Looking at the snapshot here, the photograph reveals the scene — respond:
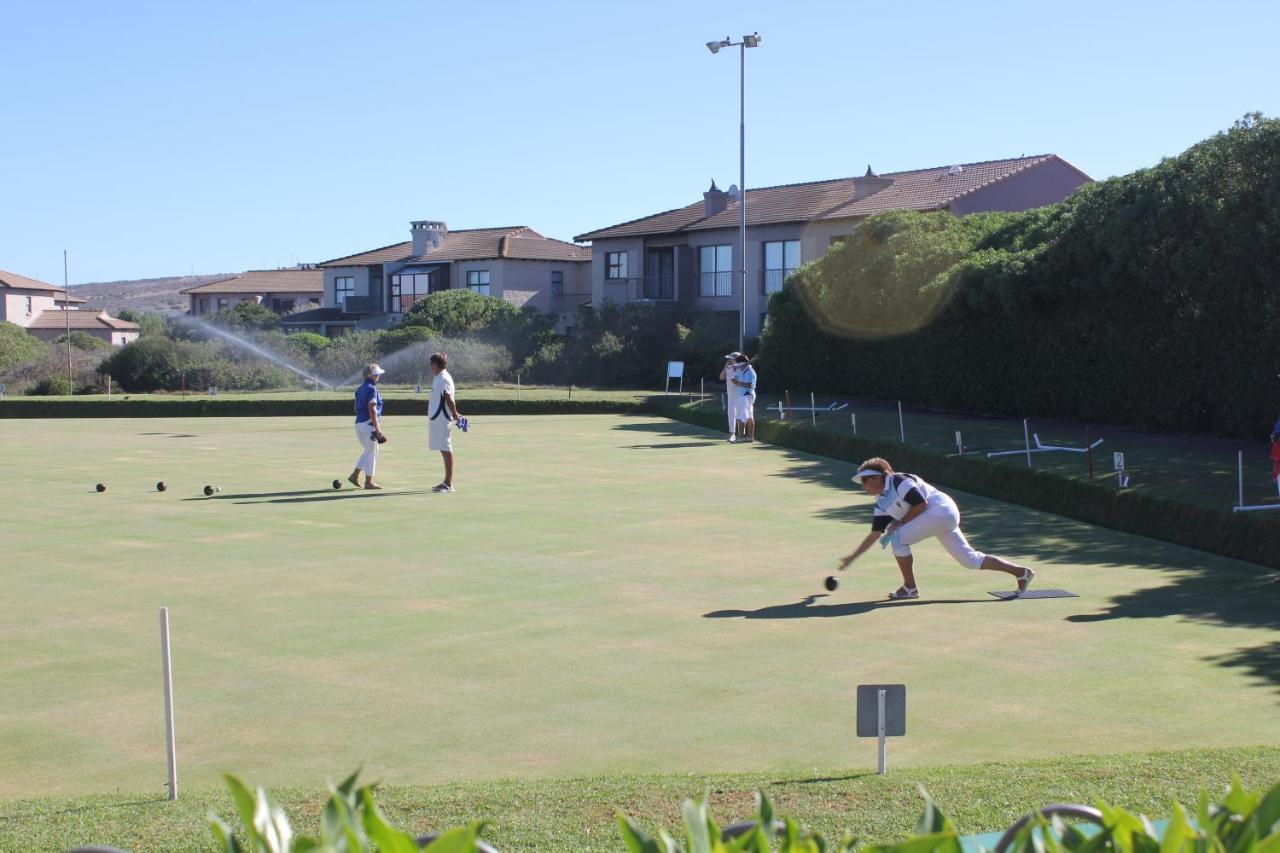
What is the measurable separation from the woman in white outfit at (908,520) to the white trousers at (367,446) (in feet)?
31.5

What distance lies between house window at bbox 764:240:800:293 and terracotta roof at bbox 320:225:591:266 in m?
18.9

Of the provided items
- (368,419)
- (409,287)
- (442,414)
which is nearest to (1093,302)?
(442,414)

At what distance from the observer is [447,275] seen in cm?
7338

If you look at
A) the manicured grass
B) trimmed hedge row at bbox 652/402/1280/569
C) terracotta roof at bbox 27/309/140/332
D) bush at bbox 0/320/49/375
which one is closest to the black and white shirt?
trimmed hedge row at bbox 652/402/1280/569

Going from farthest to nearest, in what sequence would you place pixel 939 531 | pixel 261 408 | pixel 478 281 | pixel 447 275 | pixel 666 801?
pixel 447 275, pixel 478 281, pixel 261 408, pixel 939 531, pixel 666 801

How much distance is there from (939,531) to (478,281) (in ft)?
201

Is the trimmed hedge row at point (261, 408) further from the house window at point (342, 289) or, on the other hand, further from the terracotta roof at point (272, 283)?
the terracotta roof at point (272, 283)

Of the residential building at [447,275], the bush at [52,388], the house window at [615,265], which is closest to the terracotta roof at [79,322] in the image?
the residential building at [447,275]

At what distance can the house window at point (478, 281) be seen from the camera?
70.8 metres

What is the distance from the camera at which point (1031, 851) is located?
3.30 meters

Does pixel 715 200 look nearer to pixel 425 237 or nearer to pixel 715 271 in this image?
pixel 715 271

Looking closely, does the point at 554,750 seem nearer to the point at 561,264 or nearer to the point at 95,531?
the point at 95,531

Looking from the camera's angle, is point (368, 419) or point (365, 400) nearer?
point (365, 400)

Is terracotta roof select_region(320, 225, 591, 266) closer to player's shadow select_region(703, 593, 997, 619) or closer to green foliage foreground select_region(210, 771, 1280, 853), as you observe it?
player's shadow select_region(703, 593, 997, 619)
